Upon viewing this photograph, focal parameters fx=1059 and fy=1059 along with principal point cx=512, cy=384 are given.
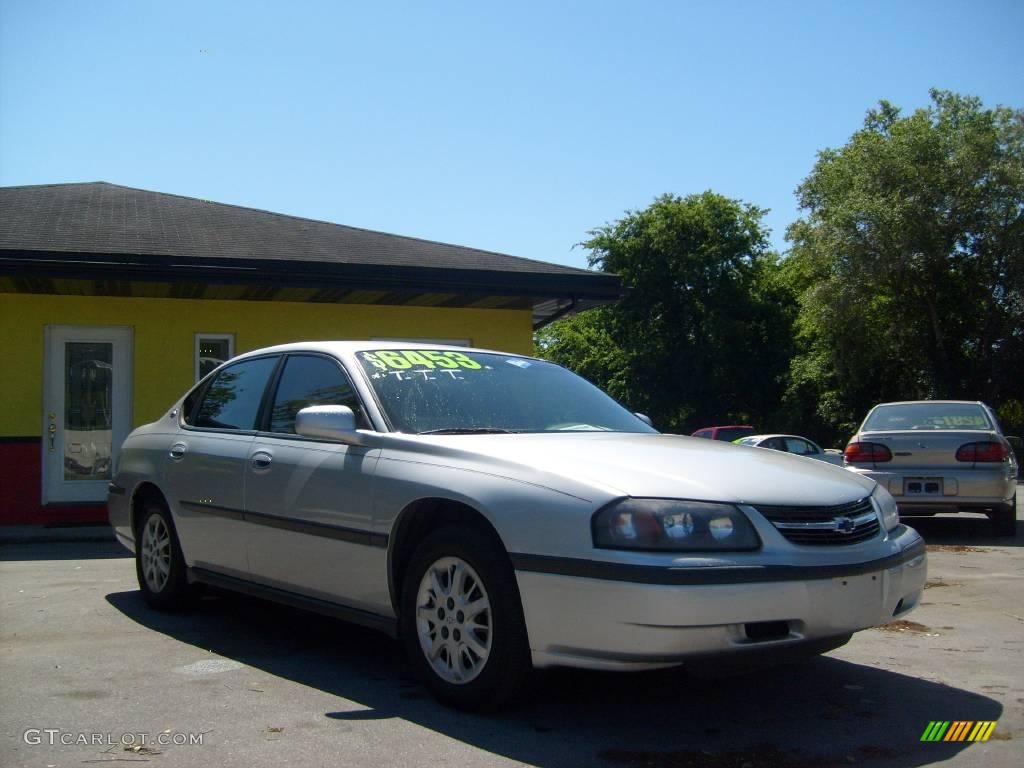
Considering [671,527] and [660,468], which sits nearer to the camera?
[671,527]

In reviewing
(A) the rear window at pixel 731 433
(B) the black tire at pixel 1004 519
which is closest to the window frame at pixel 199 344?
(B) the black tire at pixel 1004 519

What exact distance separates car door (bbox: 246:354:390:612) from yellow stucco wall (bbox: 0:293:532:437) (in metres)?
7.54

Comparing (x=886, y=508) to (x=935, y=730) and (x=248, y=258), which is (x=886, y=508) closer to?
(x=935, y=730)

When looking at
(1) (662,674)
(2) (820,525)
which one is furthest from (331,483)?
(2) (820,525)

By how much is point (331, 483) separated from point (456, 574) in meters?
0.93

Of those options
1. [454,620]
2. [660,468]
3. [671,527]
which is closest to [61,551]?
[454,620]

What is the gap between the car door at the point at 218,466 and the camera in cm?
564

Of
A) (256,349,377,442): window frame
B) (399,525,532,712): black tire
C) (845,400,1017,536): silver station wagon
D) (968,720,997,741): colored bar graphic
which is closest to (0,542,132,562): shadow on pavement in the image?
(256,349,377,442): window frame

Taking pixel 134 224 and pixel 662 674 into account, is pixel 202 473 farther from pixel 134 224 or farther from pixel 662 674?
pixel 134 224

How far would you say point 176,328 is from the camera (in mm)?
12922

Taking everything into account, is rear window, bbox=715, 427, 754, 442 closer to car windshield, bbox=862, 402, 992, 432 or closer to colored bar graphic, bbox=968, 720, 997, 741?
car windshield, bbox=862, 402, 992, 432

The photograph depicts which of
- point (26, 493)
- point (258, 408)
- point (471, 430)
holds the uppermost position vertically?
point (258, 408)

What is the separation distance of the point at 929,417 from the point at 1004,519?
1.36 metres

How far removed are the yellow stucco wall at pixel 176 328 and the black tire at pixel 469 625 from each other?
905 centimetres
